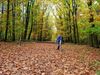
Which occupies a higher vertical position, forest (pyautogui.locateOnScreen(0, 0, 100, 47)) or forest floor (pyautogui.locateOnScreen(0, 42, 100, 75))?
forest (pyautogui.locateOnScreen(0, 0, 100, 47))

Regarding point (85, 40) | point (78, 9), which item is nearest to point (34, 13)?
point (78, 9)

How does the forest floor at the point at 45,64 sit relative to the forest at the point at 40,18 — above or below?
below

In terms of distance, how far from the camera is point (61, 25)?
61.2m

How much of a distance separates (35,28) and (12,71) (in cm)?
5370

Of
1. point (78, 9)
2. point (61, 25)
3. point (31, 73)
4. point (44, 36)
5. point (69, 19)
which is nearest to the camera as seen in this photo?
point (31, 73)

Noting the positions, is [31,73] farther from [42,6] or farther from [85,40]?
[85,40]

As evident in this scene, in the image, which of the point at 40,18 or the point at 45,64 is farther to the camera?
the point at 40,18

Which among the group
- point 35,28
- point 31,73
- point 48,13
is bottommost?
point 31,73

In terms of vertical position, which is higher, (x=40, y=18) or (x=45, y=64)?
(x=40, y=18)

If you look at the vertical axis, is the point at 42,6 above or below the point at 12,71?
above

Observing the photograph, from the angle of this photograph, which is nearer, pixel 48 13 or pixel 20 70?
pixel 20 70

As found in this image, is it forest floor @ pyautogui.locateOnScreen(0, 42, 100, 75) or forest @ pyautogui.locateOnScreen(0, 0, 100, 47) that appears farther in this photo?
forest @ pyautogui.locateOnScreen(0, 0, 100, 47)

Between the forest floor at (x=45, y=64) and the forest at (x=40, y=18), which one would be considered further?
the forest at (x=40, y=18)

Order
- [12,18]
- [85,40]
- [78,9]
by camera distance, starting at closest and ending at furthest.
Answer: [12,18]
[78,9]
[85,40]
